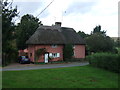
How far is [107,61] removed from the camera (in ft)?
57.0

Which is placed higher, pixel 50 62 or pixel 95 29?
pixel 95 29

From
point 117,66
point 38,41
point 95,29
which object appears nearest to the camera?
point 117,66

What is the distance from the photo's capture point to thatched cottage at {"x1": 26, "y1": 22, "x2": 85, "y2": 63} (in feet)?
91.9

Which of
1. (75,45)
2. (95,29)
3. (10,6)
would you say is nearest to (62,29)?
(75,45)

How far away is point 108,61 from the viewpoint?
17.2 metres

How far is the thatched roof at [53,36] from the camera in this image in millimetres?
28781

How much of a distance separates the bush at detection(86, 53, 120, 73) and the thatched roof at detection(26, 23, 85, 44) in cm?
1078

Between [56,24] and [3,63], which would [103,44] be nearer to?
[56,24]

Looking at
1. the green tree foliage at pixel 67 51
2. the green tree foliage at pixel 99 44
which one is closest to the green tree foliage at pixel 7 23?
the green tree foliage at pixel 67 51

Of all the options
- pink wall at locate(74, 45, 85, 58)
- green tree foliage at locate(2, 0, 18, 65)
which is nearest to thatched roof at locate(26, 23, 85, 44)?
pink wall at locate(74, 45, 85, 58)

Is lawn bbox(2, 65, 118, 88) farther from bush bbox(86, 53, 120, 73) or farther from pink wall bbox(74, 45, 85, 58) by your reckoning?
pink wall bbox(74, 45, 85, 58)

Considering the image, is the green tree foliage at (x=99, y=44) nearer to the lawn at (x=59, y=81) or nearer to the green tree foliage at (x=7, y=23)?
the lawn at (x=59, y=81)

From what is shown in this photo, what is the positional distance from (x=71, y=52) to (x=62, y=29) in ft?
22.8

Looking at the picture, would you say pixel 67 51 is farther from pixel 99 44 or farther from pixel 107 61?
pixel 107 61
